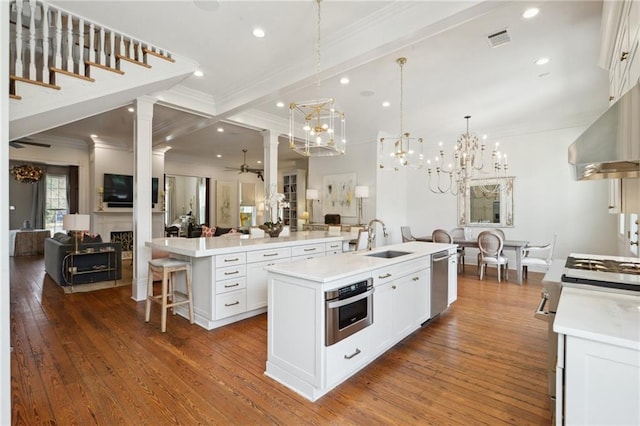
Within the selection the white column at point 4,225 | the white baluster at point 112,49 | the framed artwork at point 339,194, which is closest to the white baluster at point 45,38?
the white baluster at point 112,49

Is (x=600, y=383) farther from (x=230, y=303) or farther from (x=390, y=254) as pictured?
(x=230, y=303)

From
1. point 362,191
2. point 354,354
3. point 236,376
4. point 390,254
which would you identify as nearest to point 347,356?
point 354,354

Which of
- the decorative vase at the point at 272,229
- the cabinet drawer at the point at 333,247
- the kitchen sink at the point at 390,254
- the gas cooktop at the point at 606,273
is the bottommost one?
the cabinet drawer at the point at 333,247

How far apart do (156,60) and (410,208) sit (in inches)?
258

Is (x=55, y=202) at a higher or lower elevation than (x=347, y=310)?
higher

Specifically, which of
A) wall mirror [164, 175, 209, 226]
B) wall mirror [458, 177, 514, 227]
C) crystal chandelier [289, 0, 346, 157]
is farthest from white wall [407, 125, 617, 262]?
wall mirror [164, 175, 209, 226]

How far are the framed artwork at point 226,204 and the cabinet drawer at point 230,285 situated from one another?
7.91 meters

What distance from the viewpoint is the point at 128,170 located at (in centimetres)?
834

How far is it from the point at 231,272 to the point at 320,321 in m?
1.68

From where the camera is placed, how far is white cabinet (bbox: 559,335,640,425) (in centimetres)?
105

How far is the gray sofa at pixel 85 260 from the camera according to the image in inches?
193

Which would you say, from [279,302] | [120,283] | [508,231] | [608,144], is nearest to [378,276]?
[279,302]

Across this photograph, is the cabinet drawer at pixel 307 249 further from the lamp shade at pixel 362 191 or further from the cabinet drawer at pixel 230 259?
the lamp shade at pixel 362 191

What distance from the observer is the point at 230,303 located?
3.36 meters
